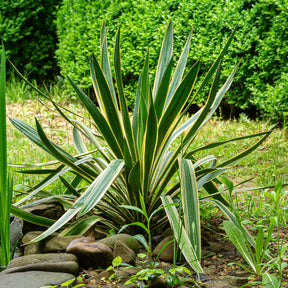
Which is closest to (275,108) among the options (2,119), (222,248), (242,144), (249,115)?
(242,144)

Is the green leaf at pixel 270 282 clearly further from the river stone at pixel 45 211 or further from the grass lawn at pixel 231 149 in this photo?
the grass lawn at pixel 231 149

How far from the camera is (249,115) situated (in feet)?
18.5

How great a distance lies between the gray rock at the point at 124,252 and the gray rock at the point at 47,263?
0.20 meters

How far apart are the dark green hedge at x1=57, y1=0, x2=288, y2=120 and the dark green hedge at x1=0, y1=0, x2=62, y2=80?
4.56 ft

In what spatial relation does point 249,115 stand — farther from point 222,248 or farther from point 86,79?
point 222,248

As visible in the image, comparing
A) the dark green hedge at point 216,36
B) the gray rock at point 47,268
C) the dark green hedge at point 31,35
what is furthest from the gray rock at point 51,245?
the dark green hedge at point 31,35

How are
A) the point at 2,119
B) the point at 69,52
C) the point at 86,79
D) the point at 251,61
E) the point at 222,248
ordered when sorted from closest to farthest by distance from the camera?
the point at 2,119 → the point at 222,248 → the point at 251,61 → the point at 86,79 → the point at 69,52

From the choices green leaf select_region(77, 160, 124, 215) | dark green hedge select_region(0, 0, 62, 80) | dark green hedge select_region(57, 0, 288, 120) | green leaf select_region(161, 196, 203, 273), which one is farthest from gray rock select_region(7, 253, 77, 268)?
dark green hedge select_region(0, 0, 62, 80)

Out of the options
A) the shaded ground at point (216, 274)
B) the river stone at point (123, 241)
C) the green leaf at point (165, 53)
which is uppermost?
the green leaf at point (165, 53)

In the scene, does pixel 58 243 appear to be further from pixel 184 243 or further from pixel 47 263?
pixel 184 243

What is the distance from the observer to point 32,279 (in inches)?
62.9

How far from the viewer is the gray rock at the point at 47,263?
1.70m

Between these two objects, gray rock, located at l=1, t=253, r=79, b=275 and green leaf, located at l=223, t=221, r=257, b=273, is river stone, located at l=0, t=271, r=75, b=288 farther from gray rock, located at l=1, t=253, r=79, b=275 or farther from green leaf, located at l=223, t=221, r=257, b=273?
green leaf, located at l=223, t=221, r=257, b=273

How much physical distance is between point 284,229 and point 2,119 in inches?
72.3
